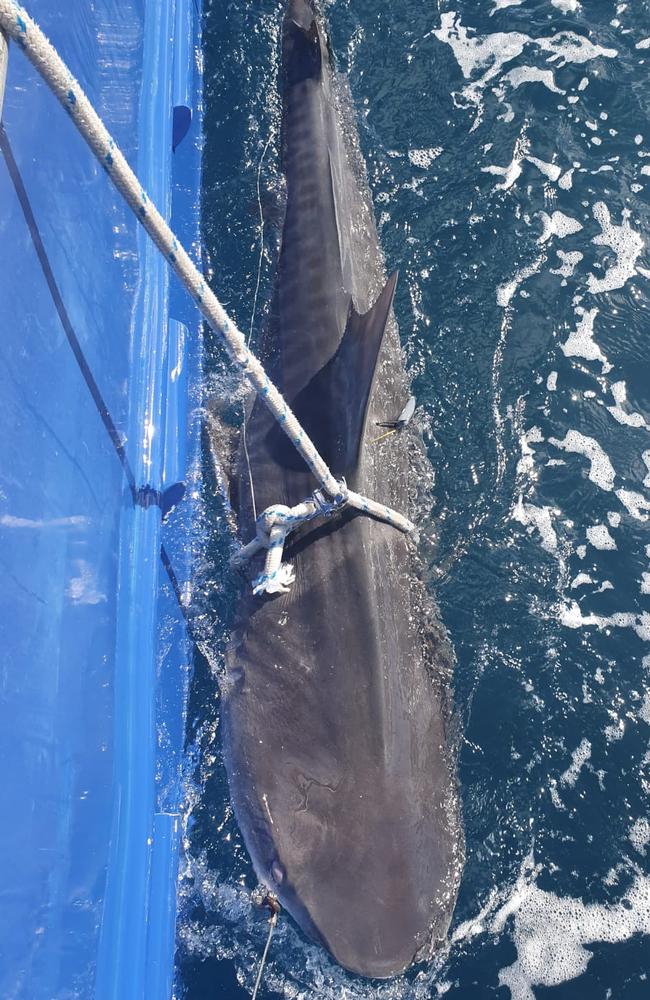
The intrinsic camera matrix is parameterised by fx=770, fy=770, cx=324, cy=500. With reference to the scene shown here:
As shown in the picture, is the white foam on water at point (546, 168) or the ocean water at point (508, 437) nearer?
the ocean water at point (508, 437)

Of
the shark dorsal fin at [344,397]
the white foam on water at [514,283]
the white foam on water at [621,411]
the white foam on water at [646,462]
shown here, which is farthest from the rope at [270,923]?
the white foam on water at [514,283]

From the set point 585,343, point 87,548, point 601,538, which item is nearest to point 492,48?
point 585,343

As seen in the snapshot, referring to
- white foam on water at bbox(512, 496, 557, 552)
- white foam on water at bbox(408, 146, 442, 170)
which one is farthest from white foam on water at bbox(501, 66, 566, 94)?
white foam on water at bbox(512, 496, 557, 552)

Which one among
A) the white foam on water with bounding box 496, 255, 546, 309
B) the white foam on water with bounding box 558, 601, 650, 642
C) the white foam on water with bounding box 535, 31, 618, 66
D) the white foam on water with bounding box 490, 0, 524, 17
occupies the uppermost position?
the white foam on water with bounding box 490, 0, 524, 17

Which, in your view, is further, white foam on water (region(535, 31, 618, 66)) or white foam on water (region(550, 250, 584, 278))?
white foam on water (region(535, 31, 618, 66))

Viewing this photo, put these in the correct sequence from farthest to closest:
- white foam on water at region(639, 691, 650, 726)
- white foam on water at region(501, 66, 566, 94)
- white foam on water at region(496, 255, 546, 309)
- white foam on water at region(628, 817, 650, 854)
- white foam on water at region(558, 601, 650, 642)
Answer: white foam on water at region(501, 66, 566, 94)
white foam on water at region(496, 255, 546, 309)
white foam on water at region(558, 601, 650, 642)
white foam on water at region(639, 691, 650, 726)
white foam on water at region(628, 817, 650, 854)

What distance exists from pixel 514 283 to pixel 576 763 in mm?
3573

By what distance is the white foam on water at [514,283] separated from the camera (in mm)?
5953

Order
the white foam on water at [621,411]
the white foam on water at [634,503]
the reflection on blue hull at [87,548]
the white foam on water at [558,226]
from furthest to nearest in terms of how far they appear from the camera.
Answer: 1. the white foam on water at [558,226]
2. the white foam on water at [621,411]
3. the white foam on water at [634,503]
4. the reflection on blue hull at [87,548]

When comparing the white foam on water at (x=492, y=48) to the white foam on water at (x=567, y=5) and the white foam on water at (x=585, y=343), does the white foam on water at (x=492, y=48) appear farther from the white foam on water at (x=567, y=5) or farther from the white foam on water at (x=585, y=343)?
the white foam on water at (x=585, y=343)

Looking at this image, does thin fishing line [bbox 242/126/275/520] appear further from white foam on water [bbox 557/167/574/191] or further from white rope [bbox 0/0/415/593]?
white foam on water [bbox 557/167/574/191]

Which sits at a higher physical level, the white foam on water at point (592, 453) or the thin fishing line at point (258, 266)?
the thin fishing line at point (258, 266)

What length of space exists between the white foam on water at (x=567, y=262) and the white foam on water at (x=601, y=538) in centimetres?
213

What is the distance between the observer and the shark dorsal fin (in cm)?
403
